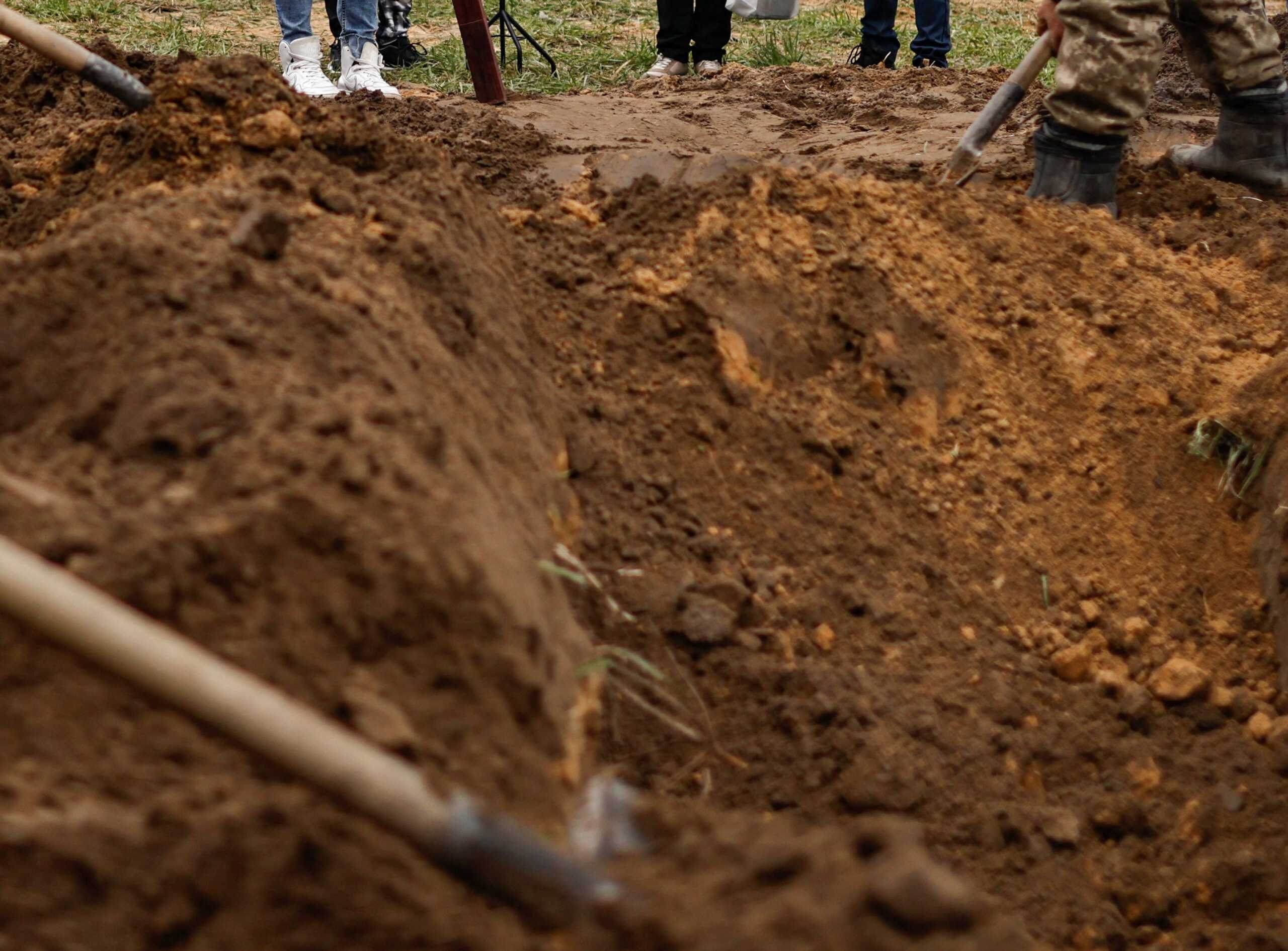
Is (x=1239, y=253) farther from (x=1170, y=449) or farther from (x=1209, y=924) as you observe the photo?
(x=1209, y=924)

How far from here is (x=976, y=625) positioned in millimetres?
2479

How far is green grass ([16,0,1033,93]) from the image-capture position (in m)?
6.66

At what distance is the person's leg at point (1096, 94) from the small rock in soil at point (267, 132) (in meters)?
2.26

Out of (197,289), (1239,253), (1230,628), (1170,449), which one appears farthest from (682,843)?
(1239,253)

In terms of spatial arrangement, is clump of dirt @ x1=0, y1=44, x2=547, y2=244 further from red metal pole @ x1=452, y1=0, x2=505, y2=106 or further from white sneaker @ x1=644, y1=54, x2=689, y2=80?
white sneaker @ x1=644, y1=54, x2=689, y2=80

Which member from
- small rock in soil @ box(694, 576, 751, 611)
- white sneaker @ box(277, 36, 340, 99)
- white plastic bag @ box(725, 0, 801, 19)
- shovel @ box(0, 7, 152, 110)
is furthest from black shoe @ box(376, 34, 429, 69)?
small rock in soil @ box(694, 576, 751, 611)

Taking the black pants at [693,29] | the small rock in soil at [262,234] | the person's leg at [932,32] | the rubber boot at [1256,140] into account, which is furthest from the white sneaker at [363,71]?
the small rock in soil at [262,234]

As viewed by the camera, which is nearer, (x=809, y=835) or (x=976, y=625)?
(x=809, y=835)

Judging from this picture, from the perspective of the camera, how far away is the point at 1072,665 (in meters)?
2.44

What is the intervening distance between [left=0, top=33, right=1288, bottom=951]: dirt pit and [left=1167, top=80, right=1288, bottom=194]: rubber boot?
26 cm

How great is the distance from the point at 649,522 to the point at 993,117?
86.8 inches

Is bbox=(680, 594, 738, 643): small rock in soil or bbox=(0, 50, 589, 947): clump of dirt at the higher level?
bbox=(0, 50, 589, 947): clump of dirt

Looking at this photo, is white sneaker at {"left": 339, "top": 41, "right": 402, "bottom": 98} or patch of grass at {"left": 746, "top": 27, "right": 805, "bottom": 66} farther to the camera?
patch of grass at {"left": 746, "top": 27, "right": 805, "bottom": 66}

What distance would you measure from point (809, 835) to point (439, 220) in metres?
1.54
